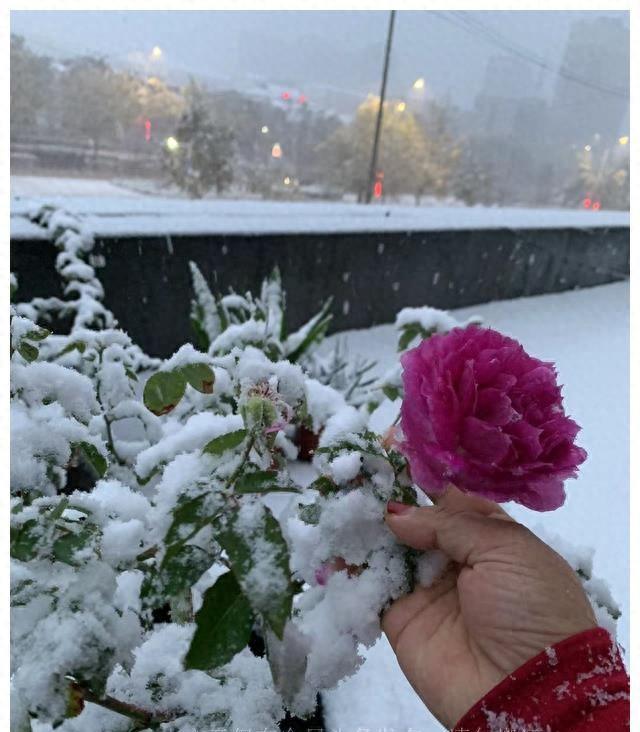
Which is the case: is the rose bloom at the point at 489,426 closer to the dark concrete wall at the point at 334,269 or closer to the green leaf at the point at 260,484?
the green leaf at the point at 260,484

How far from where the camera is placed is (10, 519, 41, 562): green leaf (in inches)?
16.9

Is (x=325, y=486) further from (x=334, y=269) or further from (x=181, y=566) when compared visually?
(x=334, y=269)

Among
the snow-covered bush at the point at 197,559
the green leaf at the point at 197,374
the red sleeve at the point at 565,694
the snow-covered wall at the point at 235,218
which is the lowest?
Answer: the red sleeve at the point at 565,694

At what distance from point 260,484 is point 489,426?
20 cm

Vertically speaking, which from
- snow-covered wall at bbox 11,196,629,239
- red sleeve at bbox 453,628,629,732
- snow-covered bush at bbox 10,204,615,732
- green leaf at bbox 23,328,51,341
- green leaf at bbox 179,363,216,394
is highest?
snow-covered wall at bbox 11,196,629,239

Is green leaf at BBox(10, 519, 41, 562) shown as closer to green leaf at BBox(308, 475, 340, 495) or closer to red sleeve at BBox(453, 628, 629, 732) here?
green leaf at BBox(308, 475, 340, 495)

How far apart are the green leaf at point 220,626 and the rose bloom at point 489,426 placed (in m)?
0.19

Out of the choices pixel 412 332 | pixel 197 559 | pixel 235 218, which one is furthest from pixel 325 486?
pixel 235 218

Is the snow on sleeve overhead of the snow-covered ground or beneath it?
overhead

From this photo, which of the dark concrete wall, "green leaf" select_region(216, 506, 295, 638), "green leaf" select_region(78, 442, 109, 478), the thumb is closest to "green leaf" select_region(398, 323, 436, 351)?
the thumb

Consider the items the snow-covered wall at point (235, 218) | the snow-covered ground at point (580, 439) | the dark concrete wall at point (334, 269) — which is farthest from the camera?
the snow-covered wall at point (235, 218)

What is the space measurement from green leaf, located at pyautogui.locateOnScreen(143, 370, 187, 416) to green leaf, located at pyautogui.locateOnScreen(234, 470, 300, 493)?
0.21 metres

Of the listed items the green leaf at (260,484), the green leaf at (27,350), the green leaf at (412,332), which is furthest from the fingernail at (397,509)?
the green leaf at (412,332)

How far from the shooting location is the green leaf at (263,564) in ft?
1.24
